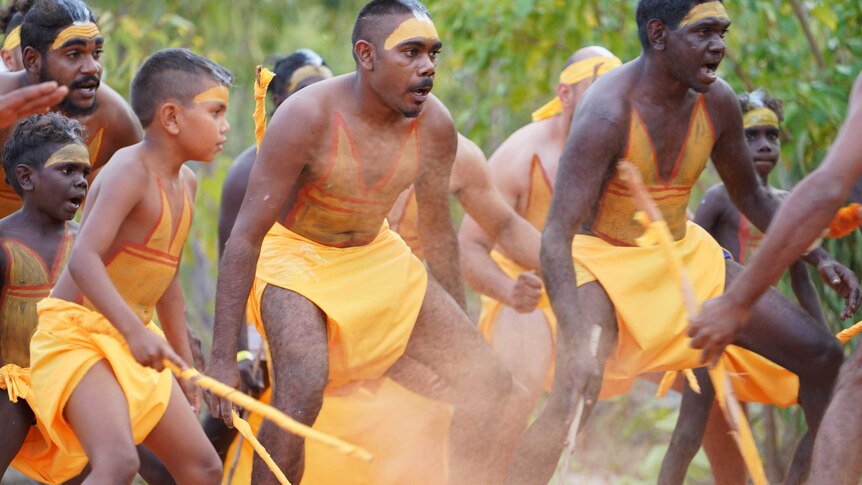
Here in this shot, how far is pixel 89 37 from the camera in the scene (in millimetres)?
4914

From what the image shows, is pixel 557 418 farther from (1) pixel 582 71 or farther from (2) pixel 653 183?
(1) pixel 582 71

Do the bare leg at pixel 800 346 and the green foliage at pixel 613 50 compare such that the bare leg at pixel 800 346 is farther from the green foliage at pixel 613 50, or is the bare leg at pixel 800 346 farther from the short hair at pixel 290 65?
the short hair at pixel 290 65

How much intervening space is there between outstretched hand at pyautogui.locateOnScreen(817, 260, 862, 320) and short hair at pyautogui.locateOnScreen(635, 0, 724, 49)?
3.89 feet

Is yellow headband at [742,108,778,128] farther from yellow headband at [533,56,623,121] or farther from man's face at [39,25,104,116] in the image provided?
man's face at [39,25,104,116]

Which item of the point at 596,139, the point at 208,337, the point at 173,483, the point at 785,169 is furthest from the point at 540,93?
the point at 173,483

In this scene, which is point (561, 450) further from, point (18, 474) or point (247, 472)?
point (18, 474)

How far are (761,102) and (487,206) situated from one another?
4.60ft

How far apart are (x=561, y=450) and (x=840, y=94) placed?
296 centimetres

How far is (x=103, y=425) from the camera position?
13.3 ft

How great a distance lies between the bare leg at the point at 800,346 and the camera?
185 inches

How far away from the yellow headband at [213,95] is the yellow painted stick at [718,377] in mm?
1487

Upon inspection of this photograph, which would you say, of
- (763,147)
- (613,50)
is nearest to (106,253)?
(763,147)

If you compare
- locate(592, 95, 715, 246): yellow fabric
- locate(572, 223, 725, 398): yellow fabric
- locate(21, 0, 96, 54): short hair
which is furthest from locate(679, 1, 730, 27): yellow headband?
locate(21, 0, 96, 54): short hair

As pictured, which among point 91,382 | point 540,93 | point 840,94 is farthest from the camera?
point 540,93
